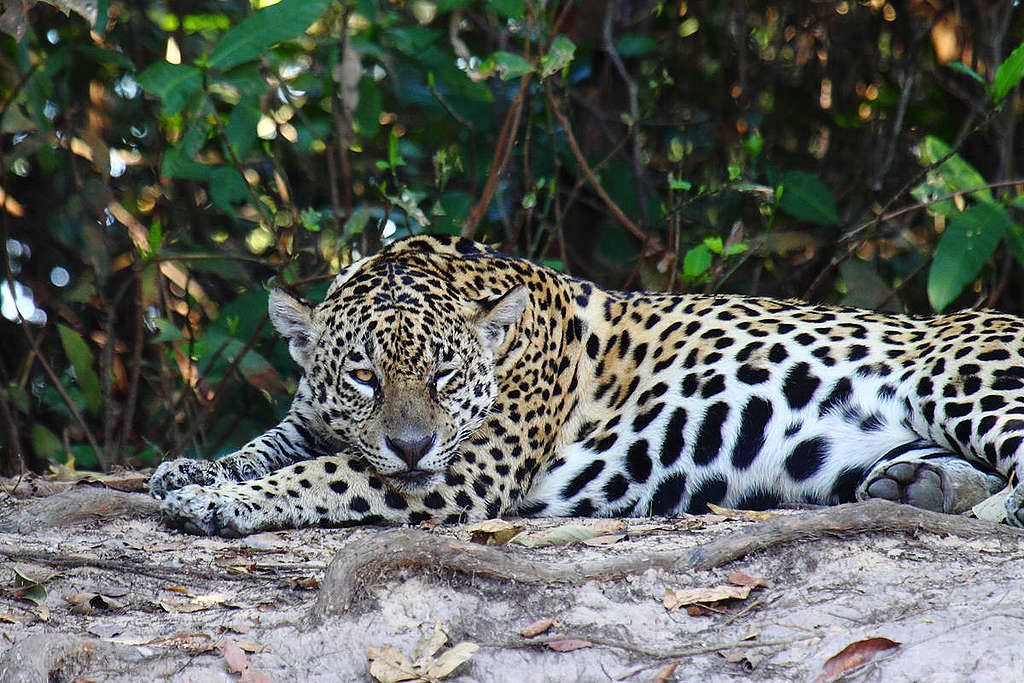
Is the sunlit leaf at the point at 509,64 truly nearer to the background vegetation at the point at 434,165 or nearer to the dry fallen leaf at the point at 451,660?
the background vegetation at the point at 434,165

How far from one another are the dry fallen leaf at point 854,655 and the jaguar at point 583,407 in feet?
6.12

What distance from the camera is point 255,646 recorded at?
354 centimetres

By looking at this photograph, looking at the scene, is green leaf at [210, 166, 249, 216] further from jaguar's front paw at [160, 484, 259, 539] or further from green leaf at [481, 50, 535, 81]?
jaguar's front paw at [160, 484, 259, 539]

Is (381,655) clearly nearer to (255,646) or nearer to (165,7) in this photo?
(255,646)

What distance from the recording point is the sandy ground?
10.9ft

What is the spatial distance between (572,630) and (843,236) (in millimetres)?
5397

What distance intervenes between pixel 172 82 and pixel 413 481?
2.55 metres

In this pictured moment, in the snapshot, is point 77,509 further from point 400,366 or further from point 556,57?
A: point 556,57

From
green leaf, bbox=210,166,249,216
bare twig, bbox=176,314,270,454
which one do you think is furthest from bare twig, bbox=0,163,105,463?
green leaf, bbox=210,166,249,216

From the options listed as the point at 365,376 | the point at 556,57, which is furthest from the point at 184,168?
the point at 365,376

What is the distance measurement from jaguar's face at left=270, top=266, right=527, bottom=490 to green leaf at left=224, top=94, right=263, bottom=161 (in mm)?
1748

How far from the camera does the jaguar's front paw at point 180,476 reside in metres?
5.60

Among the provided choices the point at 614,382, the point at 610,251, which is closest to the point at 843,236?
the point at 610,251

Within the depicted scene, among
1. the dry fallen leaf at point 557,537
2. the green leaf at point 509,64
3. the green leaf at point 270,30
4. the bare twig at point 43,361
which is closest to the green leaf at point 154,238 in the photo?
the bare twig at point 43,361
